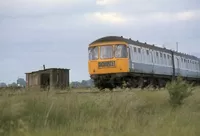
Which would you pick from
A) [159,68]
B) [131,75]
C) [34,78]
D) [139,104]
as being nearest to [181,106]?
[139,104]

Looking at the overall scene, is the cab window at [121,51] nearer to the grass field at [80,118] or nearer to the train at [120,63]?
the train at [120,63]

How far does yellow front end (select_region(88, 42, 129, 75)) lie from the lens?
24.8 meters

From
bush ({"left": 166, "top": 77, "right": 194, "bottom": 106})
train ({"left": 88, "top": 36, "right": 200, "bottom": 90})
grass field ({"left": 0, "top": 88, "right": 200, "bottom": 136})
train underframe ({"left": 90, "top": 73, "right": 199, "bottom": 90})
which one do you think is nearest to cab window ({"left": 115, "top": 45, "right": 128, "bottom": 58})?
train ({"left": 88, "top": 36, "right": 200, "bottom": 90})

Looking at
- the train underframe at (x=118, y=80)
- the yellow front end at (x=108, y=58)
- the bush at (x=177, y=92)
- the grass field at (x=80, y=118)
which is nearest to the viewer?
the grass field at (x=80, y=118)

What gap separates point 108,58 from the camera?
25.4m

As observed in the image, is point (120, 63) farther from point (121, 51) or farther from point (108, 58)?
point (108, 58)

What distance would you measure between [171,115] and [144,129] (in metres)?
2.88

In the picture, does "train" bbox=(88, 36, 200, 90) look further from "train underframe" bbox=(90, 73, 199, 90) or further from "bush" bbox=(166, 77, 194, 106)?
"bush" bbox=(166, 77, 194, 106)

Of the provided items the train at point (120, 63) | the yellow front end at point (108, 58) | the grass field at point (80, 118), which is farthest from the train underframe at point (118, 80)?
the grass field at point (80, 118)

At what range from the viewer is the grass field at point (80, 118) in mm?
8859

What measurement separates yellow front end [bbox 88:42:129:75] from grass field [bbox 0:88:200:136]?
1160 centimetres

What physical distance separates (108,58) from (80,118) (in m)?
15.1

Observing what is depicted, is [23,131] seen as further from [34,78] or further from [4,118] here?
[34,78]

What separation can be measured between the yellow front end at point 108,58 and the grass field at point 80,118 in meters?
11.6
